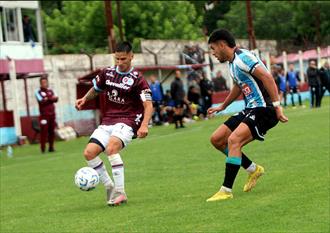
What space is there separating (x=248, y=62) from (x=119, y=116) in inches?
73.0

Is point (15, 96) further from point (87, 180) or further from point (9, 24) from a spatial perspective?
point (87, 180)

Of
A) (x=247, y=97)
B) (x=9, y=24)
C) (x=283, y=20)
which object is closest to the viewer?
(x=247, y=97)

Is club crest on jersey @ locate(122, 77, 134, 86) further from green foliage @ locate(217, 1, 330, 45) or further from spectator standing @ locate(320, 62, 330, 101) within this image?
green foliage @ locate(217, 1, 330, 45)

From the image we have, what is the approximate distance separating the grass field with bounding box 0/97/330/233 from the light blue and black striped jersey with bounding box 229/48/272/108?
1.11 m

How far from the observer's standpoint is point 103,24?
62062 millimetres

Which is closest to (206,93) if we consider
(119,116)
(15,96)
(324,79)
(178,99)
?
(324,79)

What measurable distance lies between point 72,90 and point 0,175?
18955 millimetres

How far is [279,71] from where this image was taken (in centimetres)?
3847

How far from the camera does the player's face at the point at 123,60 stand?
10.2 meters

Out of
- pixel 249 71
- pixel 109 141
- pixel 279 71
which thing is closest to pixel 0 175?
pixel 109 141

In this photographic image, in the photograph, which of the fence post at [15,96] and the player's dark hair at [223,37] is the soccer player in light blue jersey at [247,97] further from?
the fence post at [15,96]

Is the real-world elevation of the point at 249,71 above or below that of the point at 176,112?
above

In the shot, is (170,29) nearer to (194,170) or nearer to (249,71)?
(194,170)

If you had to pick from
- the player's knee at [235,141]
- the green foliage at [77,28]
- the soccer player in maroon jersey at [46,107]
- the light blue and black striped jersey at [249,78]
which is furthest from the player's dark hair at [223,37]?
the green foliage at [77,28]
